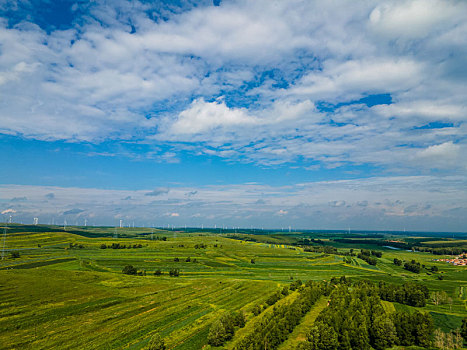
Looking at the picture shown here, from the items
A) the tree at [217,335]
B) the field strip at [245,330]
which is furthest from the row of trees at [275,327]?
the tree at [217,335]

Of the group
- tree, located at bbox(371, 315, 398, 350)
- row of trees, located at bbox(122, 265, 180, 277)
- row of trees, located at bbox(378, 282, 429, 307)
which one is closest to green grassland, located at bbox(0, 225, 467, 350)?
row of trees, located at bbox(122, 265, 180, 277)

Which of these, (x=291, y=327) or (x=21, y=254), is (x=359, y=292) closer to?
(x=291, y=327)

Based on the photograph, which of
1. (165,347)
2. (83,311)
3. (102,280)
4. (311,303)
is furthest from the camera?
(102,280)

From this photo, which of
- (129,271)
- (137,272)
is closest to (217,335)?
(129,271)

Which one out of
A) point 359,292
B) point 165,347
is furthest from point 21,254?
point 359,292

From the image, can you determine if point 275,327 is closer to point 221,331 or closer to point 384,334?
point 221,331

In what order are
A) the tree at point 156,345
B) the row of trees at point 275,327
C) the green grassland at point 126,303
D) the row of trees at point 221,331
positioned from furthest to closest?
the green grassland at point 126,303 < the row of trees at point 221,331 < the row of trees at point 275,327 < the tree at point 156,345

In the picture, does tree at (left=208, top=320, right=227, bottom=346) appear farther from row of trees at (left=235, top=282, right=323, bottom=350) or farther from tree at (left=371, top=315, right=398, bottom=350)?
tree at (left=371, top=315, right=398, bottom=350)

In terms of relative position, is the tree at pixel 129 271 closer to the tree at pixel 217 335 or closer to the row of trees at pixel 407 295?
the tree at pixel 217 335

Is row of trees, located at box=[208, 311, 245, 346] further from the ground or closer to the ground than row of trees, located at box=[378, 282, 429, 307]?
further from the ground
